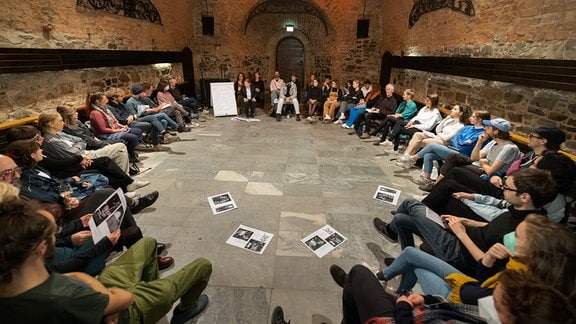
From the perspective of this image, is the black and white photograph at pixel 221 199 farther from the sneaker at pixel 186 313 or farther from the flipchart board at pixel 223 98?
the flipchart board at pixel 223 98

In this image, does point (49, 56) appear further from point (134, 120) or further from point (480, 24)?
point (480, 24)

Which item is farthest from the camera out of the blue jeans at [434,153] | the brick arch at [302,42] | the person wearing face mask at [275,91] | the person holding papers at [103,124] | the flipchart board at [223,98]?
the brick arch at [302,42]

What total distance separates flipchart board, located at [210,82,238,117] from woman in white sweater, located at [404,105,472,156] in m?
4.99

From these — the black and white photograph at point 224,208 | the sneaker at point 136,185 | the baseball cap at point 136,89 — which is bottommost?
the black and white photograph at point 224,208

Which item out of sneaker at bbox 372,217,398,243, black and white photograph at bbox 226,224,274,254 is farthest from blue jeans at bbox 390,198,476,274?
black and white photograph at bbox 226,224,274,254

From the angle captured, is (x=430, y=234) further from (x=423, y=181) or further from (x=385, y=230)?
(x=423, y=181)

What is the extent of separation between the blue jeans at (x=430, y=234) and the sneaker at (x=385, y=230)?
125 mm

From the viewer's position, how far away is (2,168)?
80.0 inches

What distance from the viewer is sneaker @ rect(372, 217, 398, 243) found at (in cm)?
272

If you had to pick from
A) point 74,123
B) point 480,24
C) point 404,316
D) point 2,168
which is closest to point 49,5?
point 74,123

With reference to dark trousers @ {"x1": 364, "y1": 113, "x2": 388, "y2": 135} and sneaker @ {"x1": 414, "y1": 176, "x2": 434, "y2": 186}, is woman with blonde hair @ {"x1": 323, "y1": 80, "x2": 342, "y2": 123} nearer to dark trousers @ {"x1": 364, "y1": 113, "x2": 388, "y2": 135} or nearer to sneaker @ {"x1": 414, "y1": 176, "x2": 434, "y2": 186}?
dark trousers @ {"x1": 364, "y1": 113, "x2": 388, "y2": 135}

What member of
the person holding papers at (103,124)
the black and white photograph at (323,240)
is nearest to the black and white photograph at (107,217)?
the black and white photograph at (323,240)

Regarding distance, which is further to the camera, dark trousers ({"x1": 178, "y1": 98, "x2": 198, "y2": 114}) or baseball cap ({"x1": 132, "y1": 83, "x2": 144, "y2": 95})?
dark trousers ({"x1": 178, "y1": 98, "x2": 198, "y2": 114})

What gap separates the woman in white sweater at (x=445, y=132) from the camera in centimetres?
425
